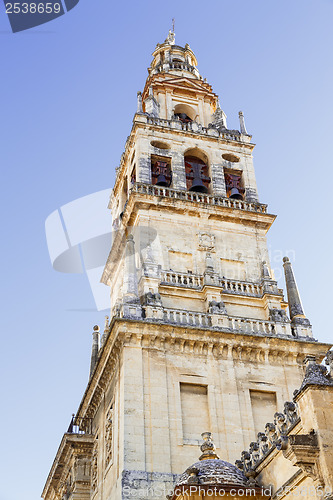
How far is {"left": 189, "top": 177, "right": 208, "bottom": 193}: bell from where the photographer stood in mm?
33250

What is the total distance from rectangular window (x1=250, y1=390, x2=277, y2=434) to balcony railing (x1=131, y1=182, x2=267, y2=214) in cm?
1028

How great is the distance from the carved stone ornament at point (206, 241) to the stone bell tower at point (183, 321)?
5cm

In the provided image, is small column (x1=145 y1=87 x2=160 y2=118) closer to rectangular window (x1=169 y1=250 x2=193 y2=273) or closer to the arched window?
the arched window

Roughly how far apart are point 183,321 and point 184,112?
17.4 metres

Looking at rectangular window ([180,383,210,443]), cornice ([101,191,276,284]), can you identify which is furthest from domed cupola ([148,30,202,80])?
rectangular window ([180,383,210,443])

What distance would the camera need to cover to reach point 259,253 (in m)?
31.1

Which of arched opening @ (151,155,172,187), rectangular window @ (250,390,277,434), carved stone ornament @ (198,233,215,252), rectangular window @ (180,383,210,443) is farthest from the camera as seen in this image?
arched opening @ (151,155,172,187)

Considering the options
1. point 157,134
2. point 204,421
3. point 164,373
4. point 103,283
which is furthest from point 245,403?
point 157,134

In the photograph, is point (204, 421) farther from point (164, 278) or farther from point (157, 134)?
point (157, 134)

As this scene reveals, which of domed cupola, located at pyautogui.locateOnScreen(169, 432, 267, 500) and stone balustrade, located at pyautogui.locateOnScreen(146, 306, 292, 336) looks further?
stone balustrade, located at pyautogui.locateOnScreen(146, 306, 292, 336)

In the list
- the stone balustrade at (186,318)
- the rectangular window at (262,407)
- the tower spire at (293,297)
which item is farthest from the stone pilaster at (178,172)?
the rectangular window at (262,407)

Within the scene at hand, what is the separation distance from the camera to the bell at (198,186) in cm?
3325

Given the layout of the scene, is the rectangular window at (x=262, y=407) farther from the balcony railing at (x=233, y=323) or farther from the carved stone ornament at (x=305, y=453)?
the carved stone ornament at (x=305, y=453)

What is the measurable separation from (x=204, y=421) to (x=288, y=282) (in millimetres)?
8777
